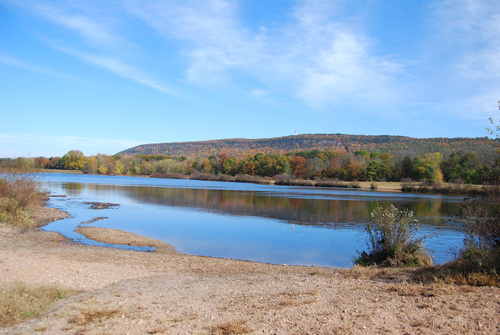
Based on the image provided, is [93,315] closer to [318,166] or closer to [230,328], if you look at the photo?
[230,328]

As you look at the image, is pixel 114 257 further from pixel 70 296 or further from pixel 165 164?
pixel 165 164

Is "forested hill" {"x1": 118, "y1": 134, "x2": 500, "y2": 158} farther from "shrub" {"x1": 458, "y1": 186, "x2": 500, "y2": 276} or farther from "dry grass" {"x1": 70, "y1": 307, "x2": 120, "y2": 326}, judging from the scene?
"dry grass" {"x1": 70, "y1": 307, "x2": 120, "y2": 326}

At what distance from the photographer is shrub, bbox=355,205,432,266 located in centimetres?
1133

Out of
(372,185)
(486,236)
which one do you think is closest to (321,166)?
(372,185)

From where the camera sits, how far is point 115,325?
18.7 ft

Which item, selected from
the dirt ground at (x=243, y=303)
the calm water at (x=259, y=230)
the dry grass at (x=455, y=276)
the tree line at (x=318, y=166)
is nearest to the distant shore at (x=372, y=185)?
the tree line at (x=318, y=166)

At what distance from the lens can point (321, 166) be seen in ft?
354

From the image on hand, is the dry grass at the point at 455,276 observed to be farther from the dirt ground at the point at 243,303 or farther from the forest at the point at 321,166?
the forest at the point at 321,166

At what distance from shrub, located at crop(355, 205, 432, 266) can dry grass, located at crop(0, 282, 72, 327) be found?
8.98 meters

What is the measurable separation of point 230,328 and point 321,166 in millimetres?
104567

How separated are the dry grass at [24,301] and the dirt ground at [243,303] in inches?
9.5

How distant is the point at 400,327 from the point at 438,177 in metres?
83.1

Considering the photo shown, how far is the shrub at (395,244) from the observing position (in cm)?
1133

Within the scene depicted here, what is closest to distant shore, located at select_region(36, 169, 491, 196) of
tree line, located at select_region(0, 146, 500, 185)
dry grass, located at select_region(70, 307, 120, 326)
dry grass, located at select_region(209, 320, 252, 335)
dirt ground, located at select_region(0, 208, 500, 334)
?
tree line, located at select_region(0, 146, 500, 185)
